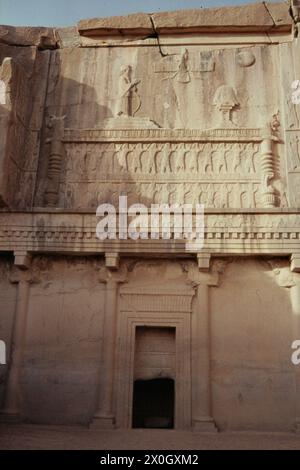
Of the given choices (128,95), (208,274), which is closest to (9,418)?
(208,274)

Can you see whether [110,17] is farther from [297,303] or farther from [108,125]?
[297,303]

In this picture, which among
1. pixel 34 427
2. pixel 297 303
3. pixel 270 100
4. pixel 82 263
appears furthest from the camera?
pixel 270 100

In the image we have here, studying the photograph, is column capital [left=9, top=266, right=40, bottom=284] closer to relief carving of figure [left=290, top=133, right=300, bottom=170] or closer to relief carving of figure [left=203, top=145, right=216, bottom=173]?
relief carving of figure [left=203, top=145, right=216, bottom=173]

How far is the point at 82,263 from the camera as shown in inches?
309

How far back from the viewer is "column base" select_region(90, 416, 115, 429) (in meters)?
6.72

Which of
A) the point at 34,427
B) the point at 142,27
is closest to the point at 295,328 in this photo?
the point at 34,427

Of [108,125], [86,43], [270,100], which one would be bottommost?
[108,125]

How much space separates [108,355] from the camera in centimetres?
714

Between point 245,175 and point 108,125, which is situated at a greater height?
point 108,125

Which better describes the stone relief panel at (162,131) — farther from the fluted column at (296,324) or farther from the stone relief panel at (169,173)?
the fluted column at (296,324)

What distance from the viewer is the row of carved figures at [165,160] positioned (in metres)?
8.34

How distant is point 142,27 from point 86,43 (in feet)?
3.95

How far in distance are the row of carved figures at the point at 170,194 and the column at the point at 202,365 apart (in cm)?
162

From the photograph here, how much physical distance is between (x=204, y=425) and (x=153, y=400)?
1709 millimetres
